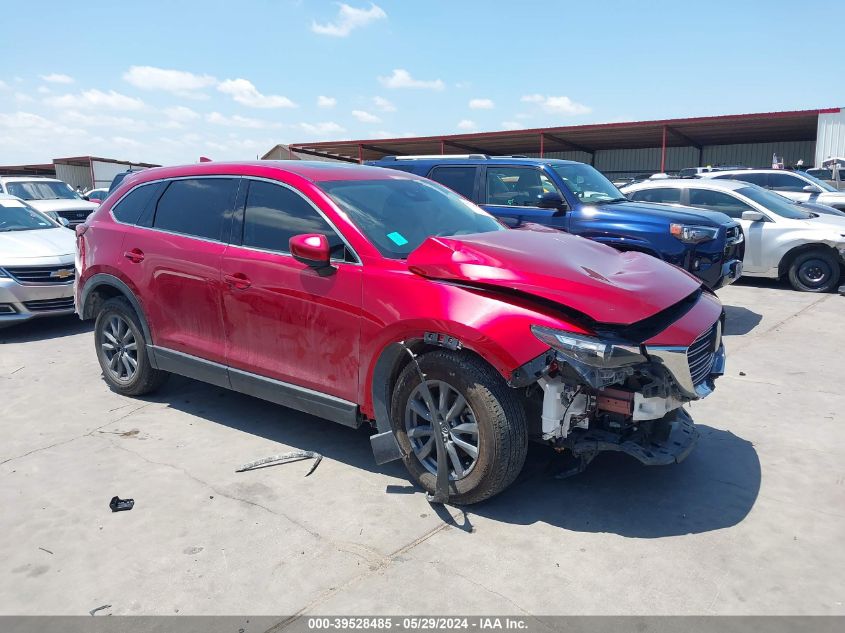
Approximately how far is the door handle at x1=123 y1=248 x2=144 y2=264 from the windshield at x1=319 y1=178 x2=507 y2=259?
173 centimetres

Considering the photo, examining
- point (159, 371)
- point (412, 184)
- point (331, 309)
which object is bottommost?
point (159, 371)

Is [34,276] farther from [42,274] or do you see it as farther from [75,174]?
[75,174]

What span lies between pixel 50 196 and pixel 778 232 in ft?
49.7

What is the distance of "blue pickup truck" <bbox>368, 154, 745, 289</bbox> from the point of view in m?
7.33

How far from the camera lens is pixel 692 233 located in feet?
23.8

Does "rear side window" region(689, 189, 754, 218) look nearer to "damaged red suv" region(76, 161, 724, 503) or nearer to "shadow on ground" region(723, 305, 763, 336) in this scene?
"shadow on ground" region(723, 305, 763, 336)

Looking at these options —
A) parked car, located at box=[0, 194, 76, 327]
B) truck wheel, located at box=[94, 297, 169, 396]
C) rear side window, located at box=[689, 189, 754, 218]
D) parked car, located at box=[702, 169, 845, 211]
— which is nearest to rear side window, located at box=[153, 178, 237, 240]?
truck wheel, located at box=[94, 297, 169, 396]

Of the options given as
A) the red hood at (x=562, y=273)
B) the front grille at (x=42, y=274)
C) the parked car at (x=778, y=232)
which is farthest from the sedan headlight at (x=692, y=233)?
the front grille at (x=42, y=274)

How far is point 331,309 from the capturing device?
3.97 metres

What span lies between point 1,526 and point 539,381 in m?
2.94
